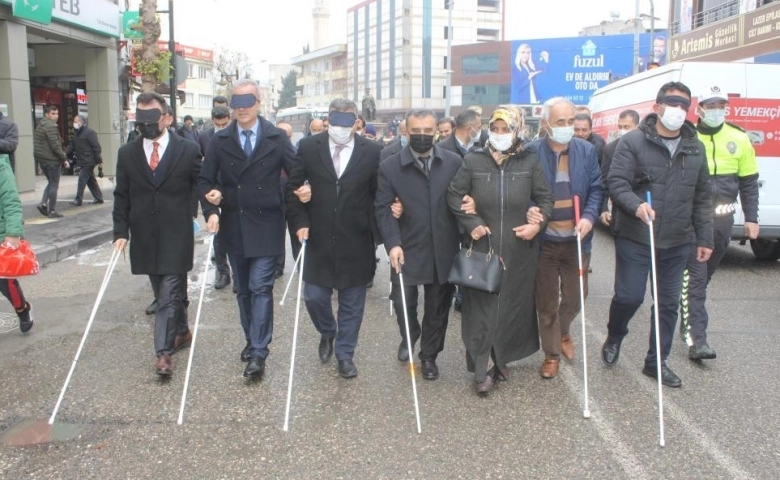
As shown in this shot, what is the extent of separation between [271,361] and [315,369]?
38cm

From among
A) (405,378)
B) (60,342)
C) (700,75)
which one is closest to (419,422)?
(405,378)

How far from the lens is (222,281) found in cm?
782

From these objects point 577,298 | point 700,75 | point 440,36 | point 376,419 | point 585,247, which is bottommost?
point 376,419

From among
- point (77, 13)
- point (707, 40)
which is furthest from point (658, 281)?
point (707, 40)

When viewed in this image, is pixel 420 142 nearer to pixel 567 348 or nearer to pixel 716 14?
pixel 567 348

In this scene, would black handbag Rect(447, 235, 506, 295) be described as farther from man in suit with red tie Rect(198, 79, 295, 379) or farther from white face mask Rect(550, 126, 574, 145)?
man in suit with red tie Rect(198, 79, 295, 379)

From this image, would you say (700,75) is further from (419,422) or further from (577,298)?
(419,422)

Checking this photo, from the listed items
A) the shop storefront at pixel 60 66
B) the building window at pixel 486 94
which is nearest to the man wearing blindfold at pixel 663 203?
the shop storefront at pixel 60 66

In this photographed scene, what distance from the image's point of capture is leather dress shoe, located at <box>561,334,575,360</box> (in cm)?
537

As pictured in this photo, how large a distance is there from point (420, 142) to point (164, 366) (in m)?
2.34

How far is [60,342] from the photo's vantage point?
18.6 feet

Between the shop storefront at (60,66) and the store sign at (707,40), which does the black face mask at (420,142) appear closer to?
the shop storefront at (60,66)

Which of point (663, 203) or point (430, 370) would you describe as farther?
point (430, 370)

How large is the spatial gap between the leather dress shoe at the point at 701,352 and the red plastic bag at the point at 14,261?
526 centimetres
